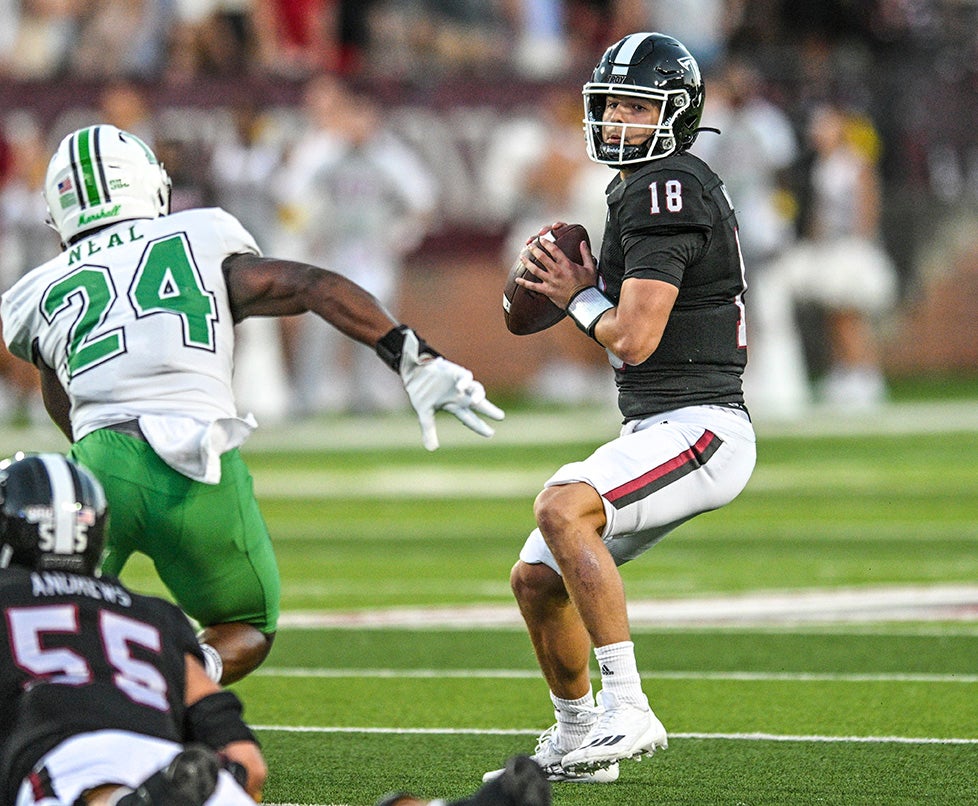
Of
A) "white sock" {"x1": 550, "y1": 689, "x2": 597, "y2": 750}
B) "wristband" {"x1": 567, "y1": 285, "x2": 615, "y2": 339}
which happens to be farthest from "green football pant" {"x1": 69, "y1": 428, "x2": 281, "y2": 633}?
"wristband" {"x1": 567, "y1": 285, "x2": 615, "y2": 339}

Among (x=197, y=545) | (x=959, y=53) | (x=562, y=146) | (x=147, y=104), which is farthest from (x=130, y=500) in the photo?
(x=959, y=53)

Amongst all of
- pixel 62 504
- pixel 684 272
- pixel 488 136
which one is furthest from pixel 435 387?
pixel 488 136

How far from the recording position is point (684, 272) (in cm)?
542

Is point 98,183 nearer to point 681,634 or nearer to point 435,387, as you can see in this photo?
point 435,387

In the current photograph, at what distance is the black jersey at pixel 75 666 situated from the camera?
374 cm

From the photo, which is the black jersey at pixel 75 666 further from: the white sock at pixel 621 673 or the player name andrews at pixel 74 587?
the white sock at pixel 621 673

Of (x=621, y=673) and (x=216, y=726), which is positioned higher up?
(x=216, y=726)

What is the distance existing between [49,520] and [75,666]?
33 cm

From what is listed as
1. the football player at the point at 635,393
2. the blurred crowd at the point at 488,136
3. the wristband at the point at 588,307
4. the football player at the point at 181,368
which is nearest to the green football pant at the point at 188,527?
the football player at the point at 181,368

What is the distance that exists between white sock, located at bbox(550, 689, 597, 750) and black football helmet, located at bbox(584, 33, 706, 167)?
1482mm

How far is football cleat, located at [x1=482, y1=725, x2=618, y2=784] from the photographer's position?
5.38 m

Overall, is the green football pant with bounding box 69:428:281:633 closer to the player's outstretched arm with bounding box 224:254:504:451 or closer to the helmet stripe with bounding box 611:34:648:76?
the player's outstretched arm with bounding box 224:254:504:451

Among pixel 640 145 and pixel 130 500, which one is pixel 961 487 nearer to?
pixel 640 145

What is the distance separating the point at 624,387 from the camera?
565 cm
